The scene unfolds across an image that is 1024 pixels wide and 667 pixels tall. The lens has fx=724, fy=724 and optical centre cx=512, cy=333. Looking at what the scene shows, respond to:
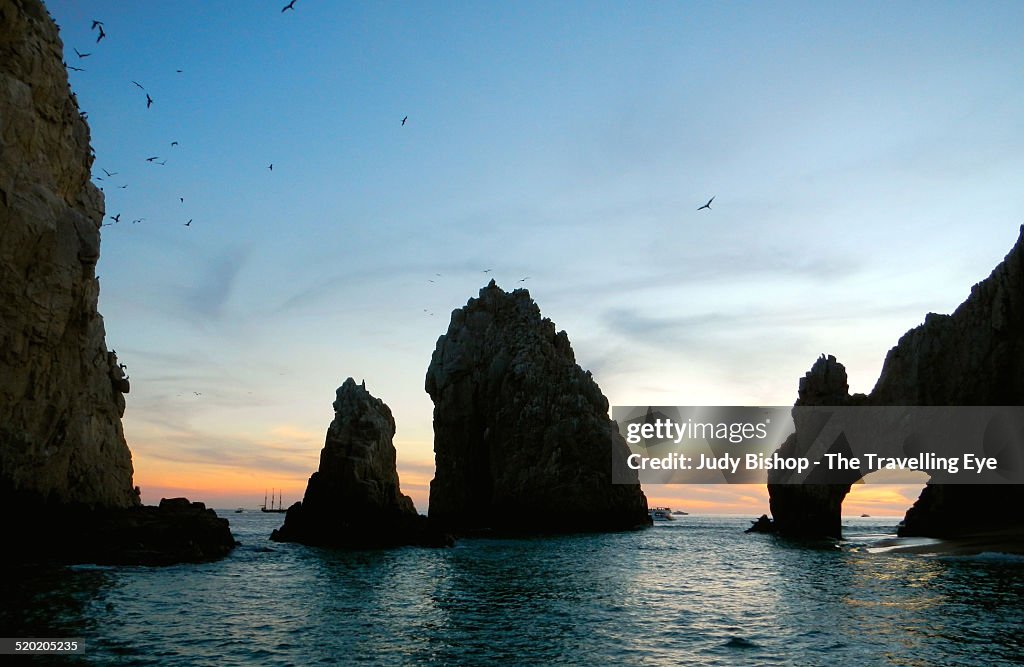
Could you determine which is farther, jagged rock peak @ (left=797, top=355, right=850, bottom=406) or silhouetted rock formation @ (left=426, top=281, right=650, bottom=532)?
silhouetted rock formation @ (left=426, top=281, right=650, bottom=532)

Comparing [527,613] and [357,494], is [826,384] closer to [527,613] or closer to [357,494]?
[357,494]

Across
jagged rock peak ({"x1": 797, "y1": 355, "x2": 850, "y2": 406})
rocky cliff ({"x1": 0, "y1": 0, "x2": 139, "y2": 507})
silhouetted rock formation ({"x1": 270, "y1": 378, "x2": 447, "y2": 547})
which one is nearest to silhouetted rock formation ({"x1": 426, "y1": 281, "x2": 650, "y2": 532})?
silhouetted rock formation ({"x1": 270, "y1": 378, "x2": 447, "y2": 547})

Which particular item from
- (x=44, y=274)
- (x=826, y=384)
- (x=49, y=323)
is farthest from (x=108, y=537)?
(x=826, y=384)

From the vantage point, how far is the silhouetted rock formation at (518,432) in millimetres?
90500

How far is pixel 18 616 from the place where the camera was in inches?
893

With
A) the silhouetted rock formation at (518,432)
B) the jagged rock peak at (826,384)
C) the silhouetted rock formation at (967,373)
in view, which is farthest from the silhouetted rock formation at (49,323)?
the silhouetted rock formation at (967,373)


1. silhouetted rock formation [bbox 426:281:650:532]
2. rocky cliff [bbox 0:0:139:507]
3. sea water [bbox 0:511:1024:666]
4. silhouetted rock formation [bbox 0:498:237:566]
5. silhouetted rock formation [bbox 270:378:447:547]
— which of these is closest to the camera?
sea water [bbox 0:511:1024:666]

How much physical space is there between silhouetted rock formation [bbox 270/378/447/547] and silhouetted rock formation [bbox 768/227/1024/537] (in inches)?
1626

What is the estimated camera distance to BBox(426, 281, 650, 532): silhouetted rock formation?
90.5 m

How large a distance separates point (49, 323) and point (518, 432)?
61631 millimetres

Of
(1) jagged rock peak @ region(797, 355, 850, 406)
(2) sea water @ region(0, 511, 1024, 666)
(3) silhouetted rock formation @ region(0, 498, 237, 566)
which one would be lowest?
(2) sea water @ region(0, 511, 1024, 666)

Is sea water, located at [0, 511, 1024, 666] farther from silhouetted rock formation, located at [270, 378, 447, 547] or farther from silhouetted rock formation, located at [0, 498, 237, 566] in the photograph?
silhouetted rock formation, located at [270, 378, 447, 547]

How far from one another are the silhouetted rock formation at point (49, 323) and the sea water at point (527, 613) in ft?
15.3

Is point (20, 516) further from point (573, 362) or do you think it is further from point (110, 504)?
point (573, 362)
